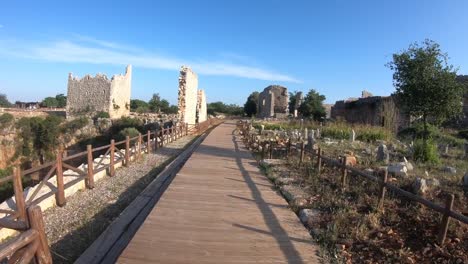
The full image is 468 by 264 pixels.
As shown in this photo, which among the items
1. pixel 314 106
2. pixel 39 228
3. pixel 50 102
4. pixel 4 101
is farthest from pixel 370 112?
pixel 4 101

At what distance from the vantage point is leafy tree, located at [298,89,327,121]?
43.9 m

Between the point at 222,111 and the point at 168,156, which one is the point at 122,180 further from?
the point at 222,111

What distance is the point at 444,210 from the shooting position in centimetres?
450

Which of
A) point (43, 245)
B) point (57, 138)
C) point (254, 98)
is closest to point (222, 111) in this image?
point (254, 98)

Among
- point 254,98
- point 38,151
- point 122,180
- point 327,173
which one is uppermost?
point 254,98

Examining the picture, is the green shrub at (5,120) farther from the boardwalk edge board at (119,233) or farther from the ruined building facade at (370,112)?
the boardwalk edge board at (119,233)

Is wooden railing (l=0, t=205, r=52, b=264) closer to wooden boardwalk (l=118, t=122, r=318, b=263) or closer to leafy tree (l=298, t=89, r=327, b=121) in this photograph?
wooden boardwalk (l=118, t=122, r=318, b=263)

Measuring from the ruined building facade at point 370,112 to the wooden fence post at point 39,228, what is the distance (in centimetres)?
1889

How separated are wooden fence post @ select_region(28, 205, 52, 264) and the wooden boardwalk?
2.94 ft

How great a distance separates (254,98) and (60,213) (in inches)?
2503

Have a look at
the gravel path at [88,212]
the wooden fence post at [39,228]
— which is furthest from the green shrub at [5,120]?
the wooden fence post at [39,228]

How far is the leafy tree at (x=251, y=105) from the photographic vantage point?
67594 millimetres

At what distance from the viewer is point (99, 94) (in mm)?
39094

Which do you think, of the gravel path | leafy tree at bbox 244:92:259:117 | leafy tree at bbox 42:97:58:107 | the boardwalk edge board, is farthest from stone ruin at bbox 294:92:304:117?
leafy tree at bbox 42:97:58:107
